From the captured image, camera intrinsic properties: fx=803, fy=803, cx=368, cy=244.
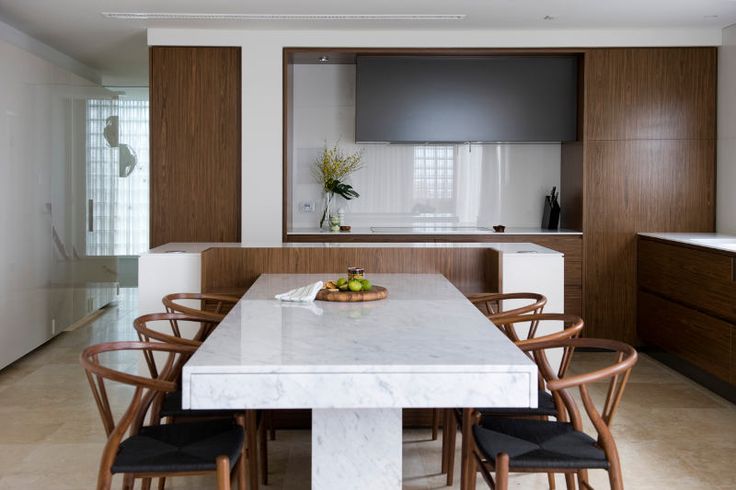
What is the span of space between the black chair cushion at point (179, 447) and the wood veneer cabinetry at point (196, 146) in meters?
3.75

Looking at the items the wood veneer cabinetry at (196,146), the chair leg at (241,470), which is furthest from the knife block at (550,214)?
the chair leg at (241,470)

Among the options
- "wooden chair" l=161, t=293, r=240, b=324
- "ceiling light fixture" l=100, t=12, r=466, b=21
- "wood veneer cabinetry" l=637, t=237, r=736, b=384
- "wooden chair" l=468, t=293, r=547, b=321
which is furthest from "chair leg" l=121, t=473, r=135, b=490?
"ceiling light fixture" l=100, t=12, r=466, b=21

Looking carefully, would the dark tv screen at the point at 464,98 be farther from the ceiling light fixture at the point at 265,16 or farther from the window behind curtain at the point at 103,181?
the window behind curtain at the point at 103,181

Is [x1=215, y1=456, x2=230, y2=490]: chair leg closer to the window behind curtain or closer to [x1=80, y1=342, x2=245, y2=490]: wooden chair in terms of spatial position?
[x1=80, y1=342, x2=245, y2=490]: wooden chair

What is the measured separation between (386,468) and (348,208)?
15.7 feet

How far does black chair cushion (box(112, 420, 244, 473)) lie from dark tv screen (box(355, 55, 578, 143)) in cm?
415

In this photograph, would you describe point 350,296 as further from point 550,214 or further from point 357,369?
point 550,214

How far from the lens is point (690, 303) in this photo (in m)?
5.40

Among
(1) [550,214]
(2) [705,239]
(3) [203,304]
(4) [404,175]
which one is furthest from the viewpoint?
(4) [404,175]

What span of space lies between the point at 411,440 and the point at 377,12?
3.09 m

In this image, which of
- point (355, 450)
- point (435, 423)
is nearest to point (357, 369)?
point (355, 450)

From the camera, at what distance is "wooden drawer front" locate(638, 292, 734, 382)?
491 centimetres

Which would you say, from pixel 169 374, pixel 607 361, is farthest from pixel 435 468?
pixel 607 361

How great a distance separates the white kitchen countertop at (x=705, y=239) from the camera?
16.5 ft
